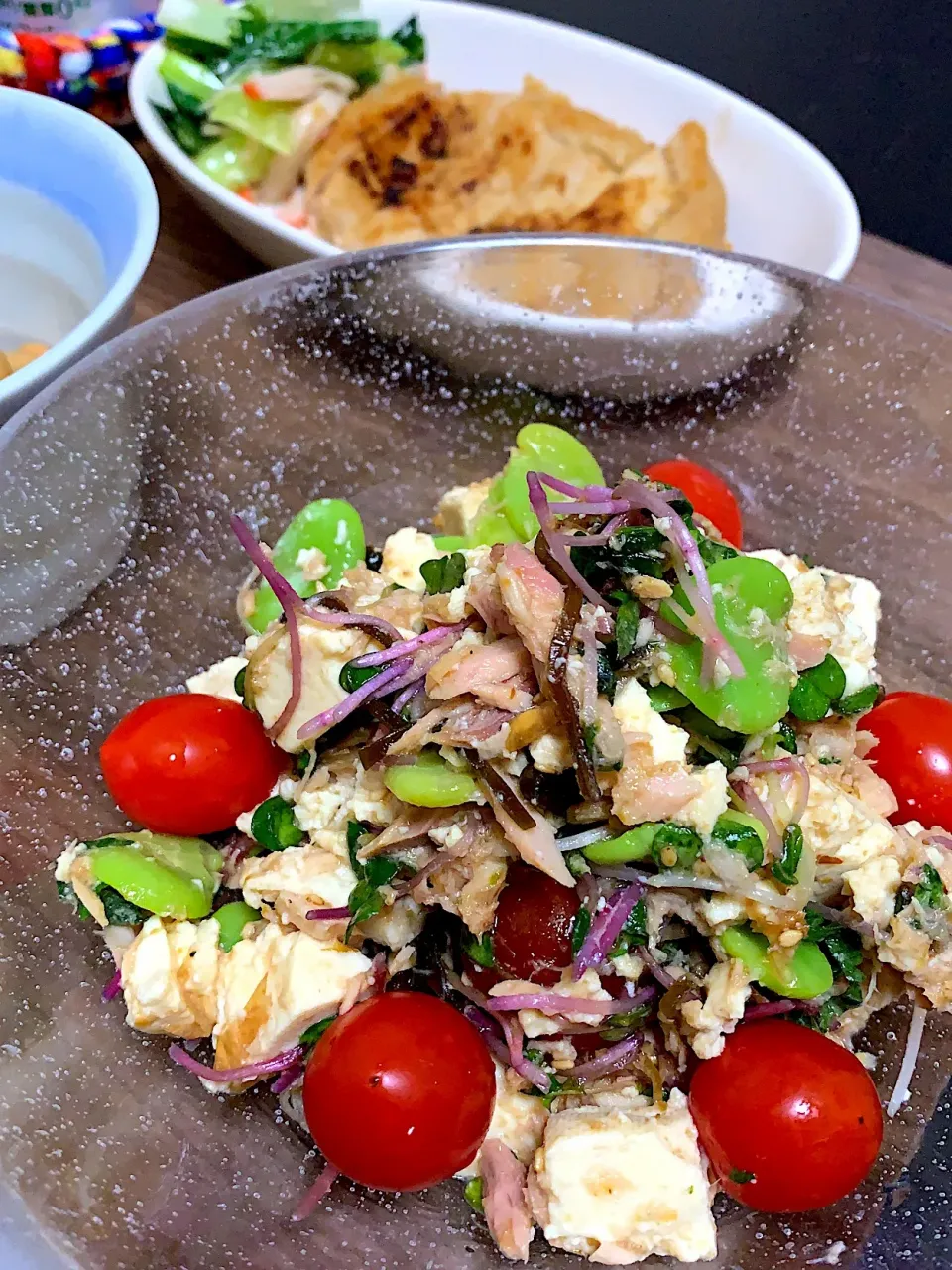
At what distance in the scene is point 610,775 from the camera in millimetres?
1076

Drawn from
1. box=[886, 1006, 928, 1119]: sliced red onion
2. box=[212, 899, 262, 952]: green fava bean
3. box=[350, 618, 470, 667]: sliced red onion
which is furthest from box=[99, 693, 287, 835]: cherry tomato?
box=[886, 1006, 928, 1119]: sliced red onion

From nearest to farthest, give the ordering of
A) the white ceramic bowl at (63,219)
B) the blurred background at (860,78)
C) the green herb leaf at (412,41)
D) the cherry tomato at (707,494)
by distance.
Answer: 1. the cherry tomato at (707,494)
2. the white ceramic bowl at (63,219)
3. the green herb leaf at (412,41)
4. the blurred background at (860,78)

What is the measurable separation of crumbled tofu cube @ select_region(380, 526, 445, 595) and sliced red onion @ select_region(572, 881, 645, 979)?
0.48 m

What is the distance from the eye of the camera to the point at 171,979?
1.17m

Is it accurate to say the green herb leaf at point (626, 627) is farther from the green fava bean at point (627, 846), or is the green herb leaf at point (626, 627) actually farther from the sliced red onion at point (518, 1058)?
the sliced red onion at point (518, 1058)

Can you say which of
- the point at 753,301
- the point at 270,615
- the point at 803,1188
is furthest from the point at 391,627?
the point at 753,301

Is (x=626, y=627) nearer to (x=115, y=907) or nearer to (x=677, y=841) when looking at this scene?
(x=677, y=841)

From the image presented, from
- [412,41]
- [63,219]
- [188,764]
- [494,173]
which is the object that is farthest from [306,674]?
[412,41]

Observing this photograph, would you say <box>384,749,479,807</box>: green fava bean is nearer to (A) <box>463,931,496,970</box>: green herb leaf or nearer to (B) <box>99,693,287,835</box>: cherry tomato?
(A) <box>463,931,496,970</box>: green herb leaf

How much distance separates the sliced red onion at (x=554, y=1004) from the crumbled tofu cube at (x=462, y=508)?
61 centimetres

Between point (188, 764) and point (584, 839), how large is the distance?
1.52 feet

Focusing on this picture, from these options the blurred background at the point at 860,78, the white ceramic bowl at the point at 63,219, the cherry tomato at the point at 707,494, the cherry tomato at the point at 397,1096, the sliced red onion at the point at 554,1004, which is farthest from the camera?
the blurred background at the point at 860,78

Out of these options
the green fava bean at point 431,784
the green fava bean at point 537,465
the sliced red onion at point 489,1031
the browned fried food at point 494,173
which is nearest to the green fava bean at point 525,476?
the green fava bean at point 537,465

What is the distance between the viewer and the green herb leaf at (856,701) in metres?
1.26
